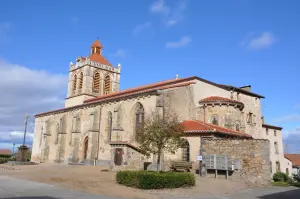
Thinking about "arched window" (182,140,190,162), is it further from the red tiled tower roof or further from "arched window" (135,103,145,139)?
the red tiled tower roof

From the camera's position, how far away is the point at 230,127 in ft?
92.7

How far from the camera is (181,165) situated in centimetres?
2391

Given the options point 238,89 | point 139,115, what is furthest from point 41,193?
point 238,89

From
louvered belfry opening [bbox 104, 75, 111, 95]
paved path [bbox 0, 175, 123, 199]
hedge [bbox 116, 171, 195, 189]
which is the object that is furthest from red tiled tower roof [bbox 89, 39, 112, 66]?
paved path [bbox 0, 175, 123, 199]

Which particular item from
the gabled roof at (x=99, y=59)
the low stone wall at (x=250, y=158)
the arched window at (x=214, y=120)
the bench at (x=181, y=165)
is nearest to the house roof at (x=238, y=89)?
the arched window at (x=214, y=120)

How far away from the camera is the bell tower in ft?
154

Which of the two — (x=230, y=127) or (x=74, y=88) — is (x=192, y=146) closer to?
(x=230, y=127)

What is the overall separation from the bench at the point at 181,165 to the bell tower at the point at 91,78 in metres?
26.1

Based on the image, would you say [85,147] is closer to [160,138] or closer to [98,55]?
[98,55]

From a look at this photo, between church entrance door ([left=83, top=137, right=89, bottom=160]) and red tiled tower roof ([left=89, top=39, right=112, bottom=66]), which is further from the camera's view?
red tiled tower roof ([left=89, top=39, right=112, bottom=66])

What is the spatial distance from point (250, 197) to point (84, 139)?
87.4ft

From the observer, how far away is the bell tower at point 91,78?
154 ft

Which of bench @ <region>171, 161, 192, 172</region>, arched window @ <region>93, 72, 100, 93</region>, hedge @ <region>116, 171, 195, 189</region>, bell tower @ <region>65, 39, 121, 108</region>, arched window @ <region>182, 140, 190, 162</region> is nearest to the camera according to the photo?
hedge @ <region>116, 171, 195, 189</region>

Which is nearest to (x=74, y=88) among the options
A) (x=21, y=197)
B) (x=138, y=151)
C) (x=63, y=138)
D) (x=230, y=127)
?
(x=63, y=138)
